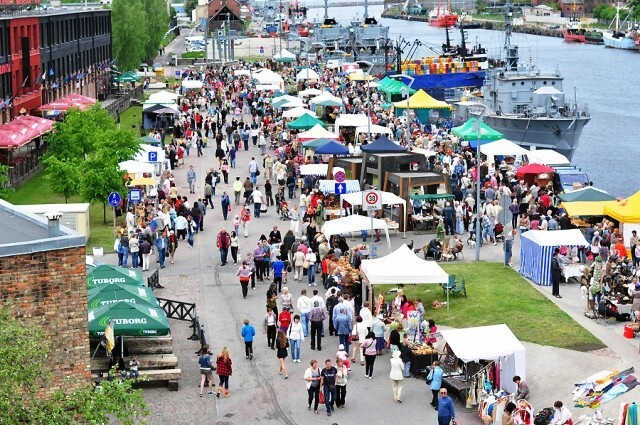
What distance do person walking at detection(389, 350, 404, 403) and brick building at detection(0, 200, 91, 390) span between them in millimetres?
6331

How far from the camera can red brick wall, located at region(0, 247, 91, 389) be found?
19203 millimetres

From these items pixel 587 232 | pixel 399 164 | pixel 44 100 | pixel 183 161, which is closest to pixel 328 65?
pixel 44 100

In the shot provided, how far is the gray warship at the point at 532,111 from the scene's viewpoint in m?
68.1

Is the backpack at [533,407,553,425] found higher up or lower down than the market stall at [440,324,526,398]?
lower down

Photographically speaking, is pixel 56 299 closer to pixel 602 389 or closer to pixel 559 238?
pixel 602 389

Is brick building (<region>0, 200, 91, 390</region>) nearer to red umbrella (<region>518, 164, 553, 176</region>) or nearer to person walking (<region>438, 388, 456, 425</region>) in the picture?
person walking (<region>438, 388, 456, 425</region>)

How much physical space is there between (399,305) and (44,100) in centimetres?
4766

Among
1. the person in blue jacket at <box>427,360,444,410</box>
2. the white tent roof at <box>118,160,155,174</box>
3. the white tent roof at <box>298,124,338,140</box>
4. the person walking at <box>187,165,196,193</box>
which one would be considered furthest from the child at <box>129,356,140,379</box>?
the white tent roof at <box>298,124,338,140</box>

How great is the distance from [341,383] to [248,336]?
3.40 metres

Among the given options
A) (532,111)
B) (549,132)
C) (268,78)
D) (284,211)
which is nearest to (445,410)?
(284,211)

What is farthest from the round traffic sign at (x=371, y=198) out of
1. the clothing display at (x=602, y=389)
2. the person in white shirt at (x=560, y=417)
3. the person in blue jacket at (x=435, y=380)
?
the person in white shirt at (x=560, y=417)

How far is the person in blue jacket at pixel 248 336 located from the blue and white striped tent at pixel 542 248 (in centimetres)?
869

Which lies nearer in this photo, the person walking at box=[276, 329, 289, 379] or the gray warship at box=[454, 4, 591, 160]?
the person walking at box=[276, 329, 289, 379]

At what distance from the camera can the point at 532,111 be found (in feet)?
228
